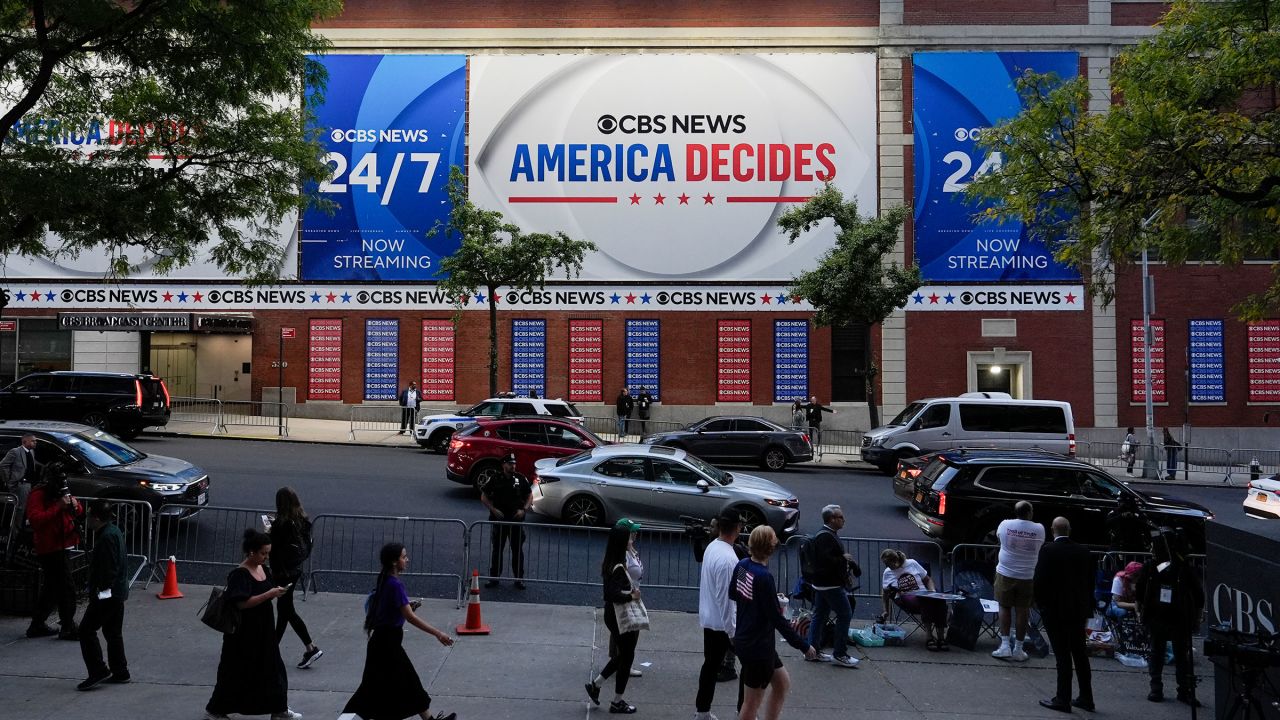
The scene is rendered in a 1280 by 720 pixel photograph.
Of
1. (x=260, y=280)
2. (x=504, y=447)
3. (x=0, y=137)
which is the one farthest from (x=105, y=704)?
(x=504, y=447)

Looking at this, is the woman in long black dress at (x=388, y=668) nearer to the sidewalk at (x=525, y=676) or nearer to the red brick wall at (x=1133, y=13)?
the sidewalk at (x=525, y=676)

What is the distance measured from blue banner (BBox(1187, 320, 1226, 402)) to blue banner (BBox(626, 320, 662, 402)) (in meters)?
18.2

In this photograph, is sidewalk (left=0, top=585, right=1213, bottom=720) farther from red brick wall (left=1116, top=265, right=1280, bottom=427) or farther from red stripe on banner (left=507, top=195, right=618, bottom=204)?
red brick wall (left=1116, top=265, right=1280, bottom=427)

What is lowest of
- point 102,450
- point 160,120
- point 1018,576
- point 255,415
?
point 1018,576

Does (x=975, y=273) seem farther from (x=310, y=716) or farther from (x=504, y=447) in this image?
(x=310, y=716)

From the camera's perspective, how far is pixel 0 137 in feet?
34.3

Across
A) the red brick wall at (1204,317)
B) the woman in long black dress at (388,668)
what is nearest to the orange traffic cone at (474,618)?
the woman in long black dress at (388,668)

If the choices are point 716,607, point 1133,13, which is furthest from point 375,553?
point 1133,13

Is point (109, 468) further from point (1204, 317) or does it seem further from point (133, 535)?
point (1204, 317)

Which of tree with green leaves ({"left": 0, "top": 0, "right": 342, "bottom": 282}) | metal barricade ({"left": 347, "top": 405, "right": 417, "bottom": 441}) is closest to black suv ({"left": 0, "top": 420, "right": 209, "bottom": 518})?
tree with green leaves ({"left": 0, "top": 0, "right": 342, "bottom": 282})

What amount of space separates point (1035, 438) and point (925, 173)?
39.7 ft

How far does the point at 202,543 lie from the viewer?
487 inches

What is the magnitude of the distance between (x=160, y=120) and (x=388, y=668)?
1022 cm

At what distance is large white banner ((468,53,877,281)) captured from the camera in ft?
100
